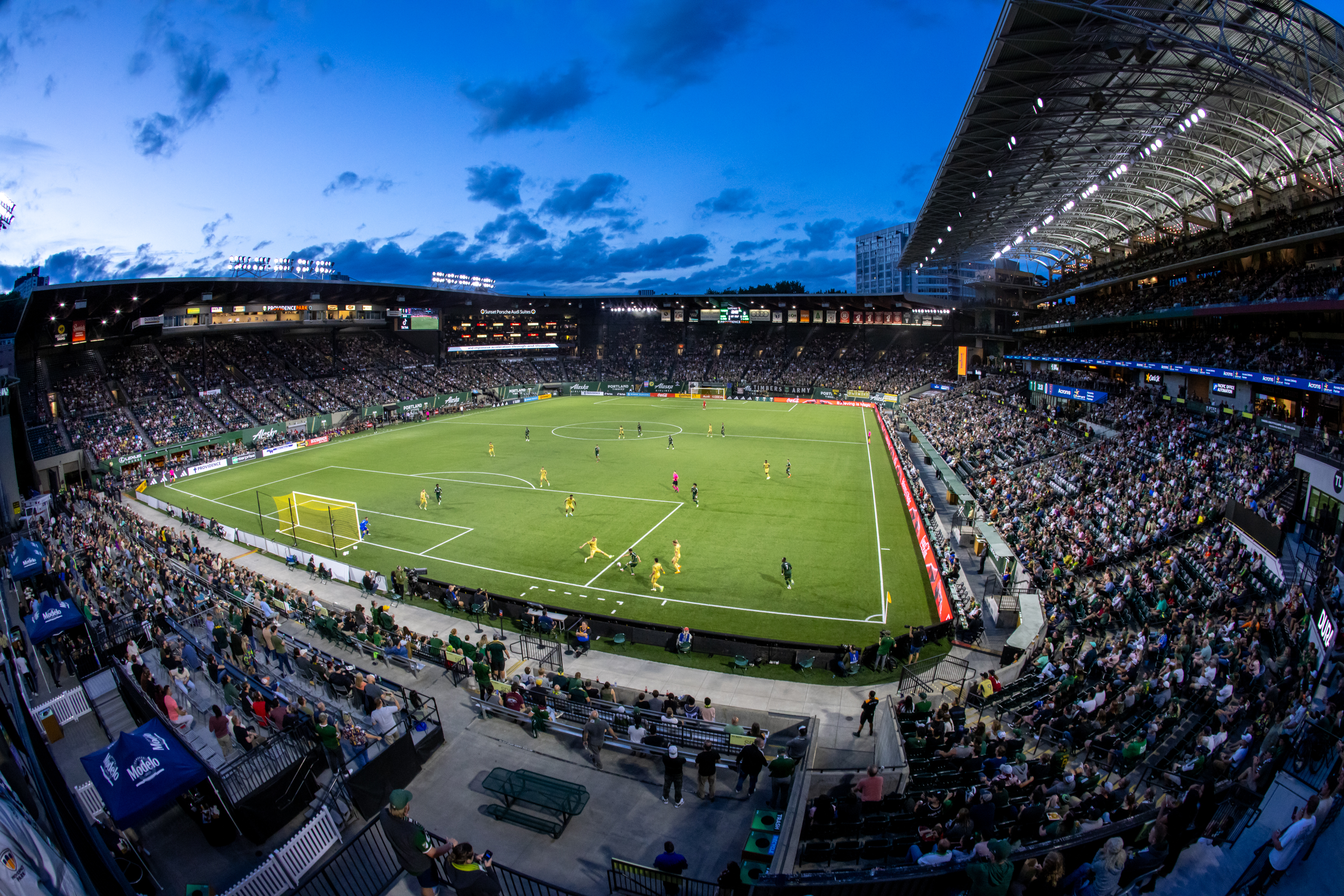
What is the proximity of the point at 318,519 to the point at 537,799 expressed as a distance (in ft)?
95.1

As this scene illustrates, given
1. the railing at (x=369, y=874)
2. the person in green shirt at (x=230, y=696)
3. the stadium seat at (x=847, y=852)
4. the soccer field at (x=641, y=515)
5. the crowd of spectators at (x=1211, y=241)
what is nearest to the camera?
the railing at (x=369, y=874)

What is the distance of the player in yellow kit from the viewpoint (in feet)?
87.8

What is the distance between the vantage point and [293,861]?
27.3 feet

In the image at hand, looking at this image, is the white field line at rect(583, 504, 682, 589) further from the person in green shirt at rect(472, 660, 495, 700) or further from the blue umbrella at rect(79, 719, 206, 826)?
the blue umbrella at rect(79, 719, 206, 826)

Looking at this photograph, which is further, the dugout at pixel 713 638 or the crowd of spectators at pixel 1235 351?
the crowd of spectators at pixel 1235 351

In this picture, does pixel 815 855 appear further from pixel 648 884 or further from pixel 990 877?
pixel 990 877

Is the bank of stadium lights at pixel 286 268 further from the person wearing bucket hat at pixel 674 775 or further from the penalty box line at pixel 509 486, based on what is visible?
the person wearing bucket hat at pixel 674 775

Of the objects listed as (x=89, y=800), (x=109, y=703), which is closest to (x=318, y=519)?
(x=109, y=703)

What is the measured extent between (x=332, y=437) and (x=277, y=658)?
4819 cm

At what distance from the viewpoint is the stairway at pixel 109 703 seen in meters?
12.8

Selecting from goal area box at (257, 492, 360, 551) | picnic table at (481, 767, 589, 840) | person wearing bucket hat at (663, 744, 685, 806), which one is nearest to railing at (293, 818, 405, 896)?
A: picnic table at (481, 767, 589, 840)

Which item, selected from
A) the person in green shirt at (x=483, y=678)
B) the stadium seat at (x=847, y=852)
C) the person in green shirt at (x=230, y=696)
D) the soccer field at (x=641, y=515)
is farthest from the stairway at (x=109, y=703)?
the stadium seat at (x=847, y=852)

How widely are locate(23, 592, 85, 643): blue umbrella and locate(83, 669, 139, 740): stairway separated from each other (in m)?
1.82

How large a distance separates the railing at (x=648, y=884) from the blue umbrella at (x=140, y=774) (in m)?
5.82
